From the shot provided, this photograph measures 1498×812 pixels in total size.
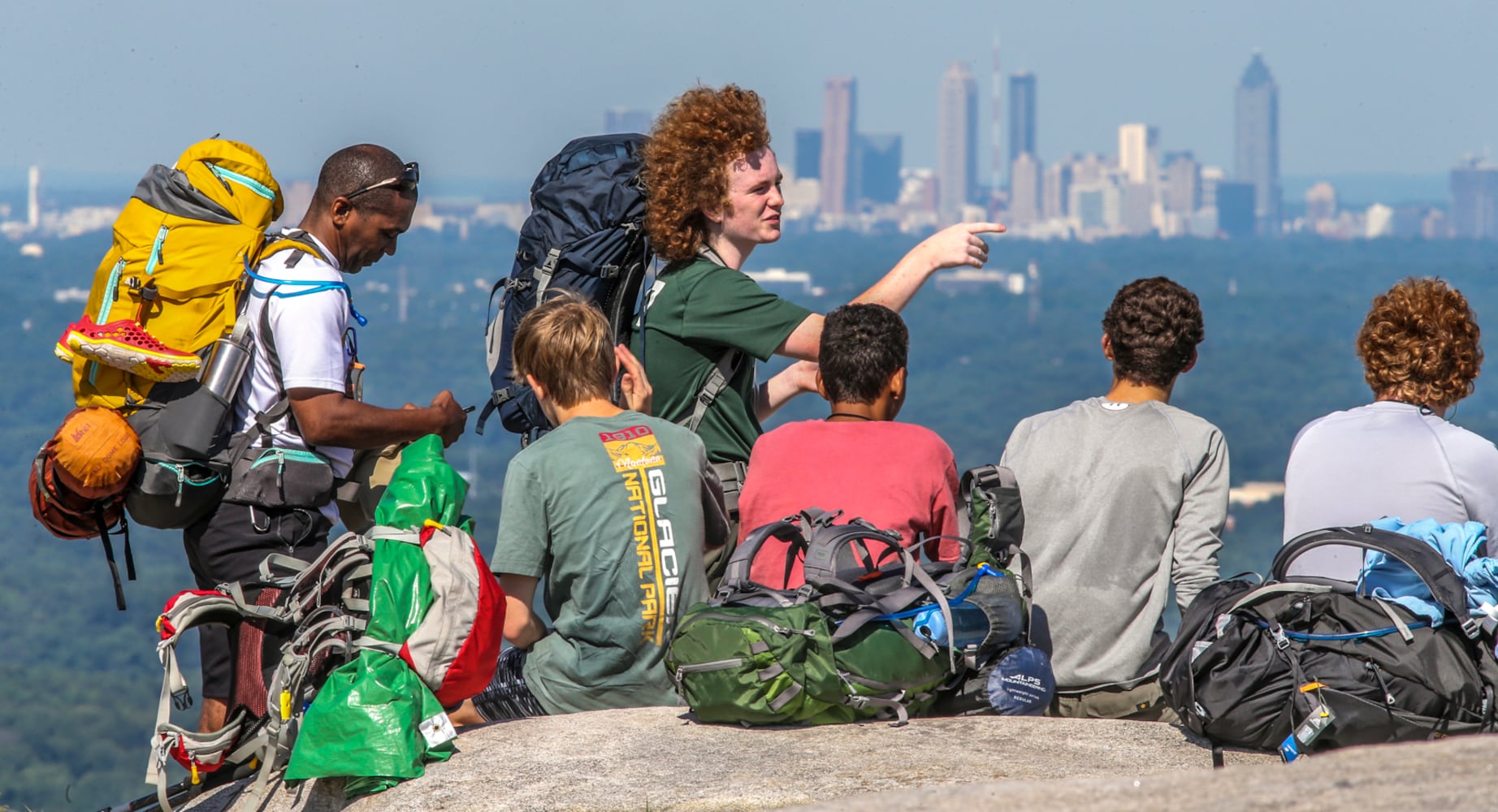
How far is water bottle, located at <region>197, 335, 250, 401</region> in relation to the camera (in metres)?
4.43

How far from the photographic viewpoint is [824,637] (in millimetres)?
3973

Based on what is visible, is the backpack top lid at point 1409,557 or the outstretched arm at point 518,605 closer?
the backpack top lid at point 1409,557

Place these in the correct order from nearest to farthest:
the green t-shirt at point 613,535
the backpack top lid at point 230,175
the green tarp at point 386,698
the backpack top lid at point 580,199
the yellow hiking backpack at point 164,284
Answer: the green tarp at point 386,698, the green t-shirt at point 613,535, the yellow hiking backpack at point 164,284, the backpack top lid at point 230,175, the backpack top lid at point 580,199

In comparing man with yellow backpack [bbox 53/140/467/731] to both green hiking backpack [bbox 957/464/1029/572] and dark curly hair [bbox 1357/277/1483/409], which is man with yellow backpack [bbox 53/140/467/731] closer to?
green hiking backpack [bbox 957/464/1029/572]

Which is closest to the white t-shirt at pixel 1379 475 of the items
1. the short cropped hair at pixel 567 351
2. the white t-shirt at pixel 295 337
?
the short cropped hair at pixel 567 351

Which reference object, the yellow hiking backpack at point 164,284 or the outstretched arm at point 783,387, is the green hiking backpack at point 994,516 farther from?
the yellow hiking backpack at point 164,284

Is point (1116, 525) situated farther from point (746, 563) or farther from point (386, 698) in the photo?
point (386, 698)

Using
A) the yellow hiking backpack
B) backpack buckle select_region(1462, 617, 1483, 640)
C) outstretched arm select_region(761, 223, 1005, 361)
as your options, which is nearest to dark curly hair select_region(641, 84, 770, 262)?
outstretched arm select_region(761, 223, 1005, 361)

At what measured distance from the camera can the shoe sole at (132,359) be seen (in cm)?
430

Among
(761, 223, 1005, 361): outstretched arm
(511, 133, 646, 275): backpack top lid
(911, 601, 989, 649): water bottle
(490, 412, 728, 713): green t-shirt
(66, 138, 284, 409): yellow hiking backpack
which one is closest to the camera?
(911, 601, 989, 649): water bottle

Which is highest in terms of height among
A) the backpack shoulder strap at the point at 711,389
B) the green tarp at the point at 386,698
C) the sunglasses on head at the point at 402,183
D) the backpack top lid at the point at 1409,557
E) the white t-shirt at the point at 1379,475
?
the sunglasses on head at the point at 402,183

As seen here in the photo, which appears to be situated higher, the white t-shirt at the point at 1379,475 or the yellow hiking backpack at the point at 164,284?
the yellow hiking backpack at the point at 164,284

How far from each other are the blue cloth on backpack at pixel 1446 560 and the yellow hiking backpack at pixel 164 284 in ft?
10.9

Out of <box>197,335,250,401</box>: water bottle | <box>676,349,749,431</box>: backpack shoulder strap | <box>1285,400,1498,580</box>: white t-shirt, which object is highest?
<box>197,335,250,401</box>: water bottle
